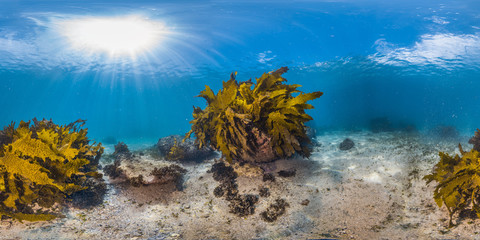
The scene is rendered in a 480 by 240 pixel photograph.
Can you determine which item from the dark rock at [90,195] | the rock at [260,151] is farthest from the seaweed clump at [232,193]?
the dark rock at [90,195]

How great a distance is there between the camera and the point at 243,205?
161 inches

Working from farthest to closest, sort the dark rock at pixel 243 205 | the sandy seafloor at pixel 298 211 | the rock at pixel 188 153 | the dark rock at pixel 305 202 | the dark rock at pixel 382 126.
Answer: the dark rock at pixel 382 126, the rock at pixel 188 153, the dark rock at pixel 305 202, the dark rock at pixel 243 205, the sandy seafloor at pixel 298 211

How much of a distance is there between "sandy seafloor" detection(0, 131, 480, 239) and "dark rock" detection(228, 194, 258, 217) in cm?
11

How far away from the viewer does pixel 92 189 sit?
14.4ft

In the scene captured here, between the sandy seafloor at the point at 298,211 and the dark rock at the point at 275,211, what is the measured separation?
0.09 metres

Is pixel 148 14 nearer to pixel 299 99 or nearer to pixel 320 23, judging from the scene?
pixel 320 23

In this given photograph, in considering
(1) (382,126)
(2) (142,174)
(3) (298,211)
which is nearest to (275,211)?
(3) (298,211)

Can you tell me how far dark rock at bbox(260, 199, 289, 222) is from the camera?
373 centimetres

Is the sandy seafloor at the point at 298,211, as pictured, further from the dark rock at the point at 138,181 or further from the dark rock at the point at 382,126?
the dark rock at the point at 382,126

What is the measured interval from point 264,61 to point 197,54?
286 inches

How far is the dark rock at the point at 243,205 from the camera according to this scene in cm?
390

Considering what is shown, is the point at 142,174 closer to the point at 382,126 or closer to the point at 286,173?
the point at 286,173

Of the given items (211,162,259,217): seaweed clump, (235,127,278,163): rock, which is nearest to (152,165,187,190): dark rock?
(211,162,259,217): seaweed clump

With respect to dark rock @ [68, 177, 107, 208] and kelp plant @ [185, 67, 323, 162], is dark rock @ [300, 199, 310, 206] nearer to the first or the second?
A: kelp plant @ [185, 67, 323, 162]
